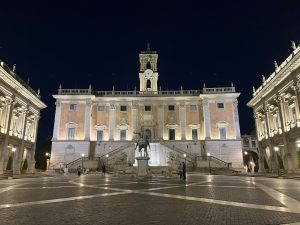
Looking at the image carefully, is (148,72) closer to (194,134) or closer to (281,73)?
(194,134)

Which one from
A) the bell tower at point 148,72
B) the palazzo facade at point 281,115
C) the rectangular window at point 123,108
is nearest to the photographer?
the palazzo facade at point 281,115

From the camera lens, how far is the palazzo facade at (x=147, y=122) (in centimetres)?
4862

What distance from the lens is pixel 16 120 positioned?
39375 millimetres

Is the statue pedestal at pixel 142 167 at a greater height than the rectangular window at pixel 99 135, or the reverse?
the rectangular window at pixel 99 135

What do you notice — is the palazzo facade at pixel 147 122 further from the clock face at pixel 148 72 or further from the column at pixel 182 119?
the clock face at pixel 148 72

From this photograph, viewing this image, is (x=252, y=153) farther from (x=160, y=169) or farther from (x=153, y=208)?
(x=153, y=208)

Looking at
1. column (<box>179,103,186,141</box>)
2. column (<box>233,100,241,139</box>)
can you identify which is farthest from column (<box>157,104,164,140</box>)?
column (<box>233,100,241,139</box>)

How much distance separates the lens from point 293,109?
32.8m

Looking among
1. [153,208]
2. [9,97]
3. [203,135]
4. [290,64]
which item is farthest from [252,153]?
[153,208]

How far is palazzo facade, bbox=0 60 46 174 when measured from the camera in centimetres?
3375

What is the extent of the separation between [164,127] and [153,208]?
43.2 m

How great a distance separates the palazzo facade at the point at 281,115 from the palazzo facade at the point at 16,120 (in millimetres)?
36848

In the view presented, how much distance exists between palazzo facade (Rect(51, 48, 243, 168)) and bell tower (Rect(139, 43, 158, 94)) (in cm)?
555

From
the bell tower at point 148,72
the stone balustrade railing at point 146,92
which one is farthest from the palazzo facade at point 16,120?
the bell tower at point 148,72
